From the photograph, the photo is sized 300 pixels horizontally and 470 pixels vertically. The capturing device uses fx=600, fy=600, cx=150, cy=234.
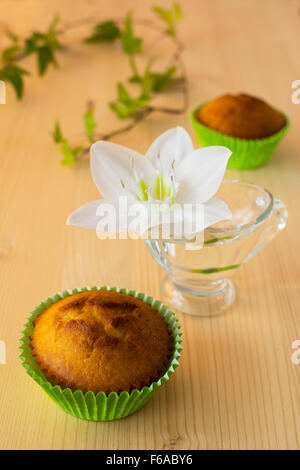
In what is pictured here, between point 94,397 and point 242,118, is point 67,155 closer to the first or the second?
point 242,118

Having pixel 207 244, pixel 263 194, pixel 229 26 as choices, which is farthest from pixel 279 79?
pixel 207 244

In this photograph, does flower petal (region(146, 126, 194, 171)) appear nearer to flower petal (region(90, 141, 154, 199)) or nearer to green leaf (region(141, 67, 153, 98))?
flower petal (region(90, 141, 154, 199))

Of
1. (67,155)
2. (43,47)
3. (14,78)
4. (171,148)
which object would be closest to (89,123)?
(67,155)

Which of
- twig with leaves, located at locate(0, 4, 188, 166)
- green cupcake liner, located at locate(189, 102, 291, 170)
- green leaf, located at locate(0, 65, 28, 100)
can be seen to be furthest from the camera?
green leaf, located at locate(0, 65, 28, 100)

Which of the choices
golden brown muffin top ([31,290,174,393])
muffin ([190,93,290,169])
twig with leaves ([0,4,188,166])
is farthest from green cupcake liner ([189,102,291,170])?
golden brown muffin top ([31,290,174,393])

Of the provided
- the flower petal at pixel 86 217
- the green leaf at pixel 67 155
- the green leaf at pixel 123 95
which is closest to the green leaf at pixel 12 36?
the green leaf at pixel 123 95
